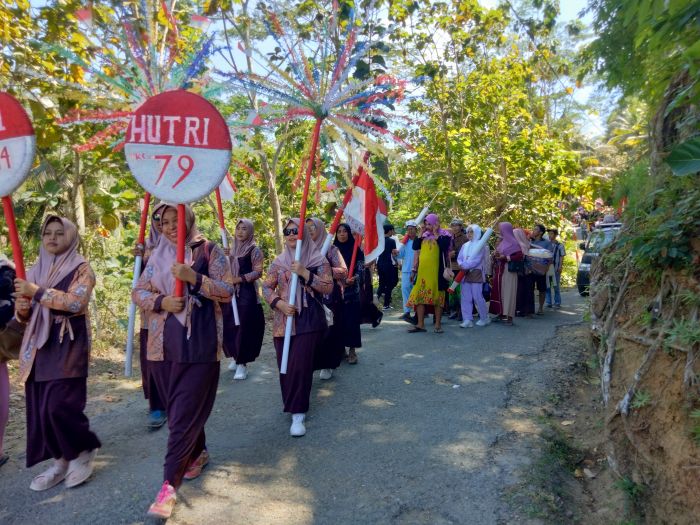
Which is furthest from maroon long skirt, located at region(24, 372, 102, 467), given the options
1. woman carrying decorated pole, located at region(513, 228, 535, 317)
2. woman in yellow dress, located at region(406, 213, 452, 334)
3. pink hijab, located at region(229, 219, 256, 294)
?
woman carrying decorated pole, located at region(513, 228, 535, 317)

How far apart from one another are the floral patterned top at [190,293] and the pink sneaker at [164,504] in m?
0.76

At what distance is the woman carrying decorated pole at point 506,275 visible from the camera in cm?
939

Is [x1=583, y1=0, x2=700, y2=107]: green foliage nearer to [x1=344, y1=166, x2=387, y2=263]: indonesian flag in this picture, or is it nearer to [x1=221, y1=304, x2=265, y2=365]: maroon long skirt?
[x1=344, y1=166, x2=387, y2=263]: indonesian flag

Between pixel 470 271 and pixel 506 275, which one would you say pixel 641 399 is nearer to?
pixel 470 271

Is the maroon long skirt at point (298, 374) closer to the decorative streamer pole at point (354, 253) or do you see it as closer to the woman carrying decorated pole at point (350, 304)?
the woman carrying decorated pole at point (350, 304)

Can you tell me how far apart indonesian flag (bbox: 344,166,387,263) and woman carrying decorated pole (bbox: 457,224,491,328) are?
10.9ft

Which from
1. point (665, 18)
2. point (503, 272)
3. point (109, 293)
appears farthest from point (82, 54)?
point (503, 272)

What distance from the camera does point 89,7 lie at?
5203 millimetres

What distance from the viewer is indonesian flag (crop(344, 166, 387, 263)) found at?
5.77 m

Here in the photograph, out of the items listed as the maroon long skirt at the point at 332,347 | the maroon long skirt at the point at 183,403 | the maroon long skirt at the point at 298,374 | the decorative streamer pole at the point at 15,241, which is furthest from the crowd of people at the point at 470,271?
the decorative streamer pole at the point at 15,241

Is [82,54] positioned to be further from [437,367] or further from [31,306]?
[437,367]

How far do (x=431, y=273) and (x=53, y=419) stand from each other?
591 centimetres

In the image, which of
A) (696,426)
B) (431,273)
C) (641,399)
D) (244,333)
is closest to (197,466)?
(244,333)

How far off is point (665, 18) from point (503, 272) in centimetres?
700
